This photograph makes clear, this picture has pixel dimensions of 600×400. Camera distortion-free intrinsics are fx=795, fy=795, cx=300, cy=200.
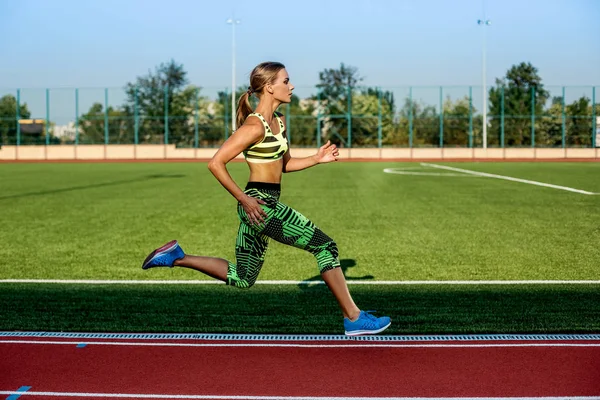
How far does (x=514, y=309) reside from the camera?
23.1 feet

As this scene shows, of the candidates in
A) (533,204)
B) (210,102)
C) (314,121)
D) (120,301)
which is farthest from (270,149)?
(210,102)

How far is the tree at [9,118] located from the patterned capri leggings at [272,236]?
59402 millimetres

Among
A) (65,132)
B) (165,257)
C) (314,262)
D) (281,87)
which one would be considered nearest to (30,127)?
(65,132)

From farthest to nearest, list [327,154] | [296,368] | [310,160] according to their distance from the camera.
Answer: [327,154]
[310,160]
[296,368]

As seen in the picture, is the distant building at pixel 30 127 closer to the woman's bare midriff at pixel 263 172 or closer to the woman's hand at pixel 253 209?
the woman's bare midriff at pixel 263 172

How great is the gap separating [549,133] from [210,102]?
2676cm

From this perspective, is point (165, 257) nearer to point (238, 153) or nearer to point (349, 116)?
point (238, 153)

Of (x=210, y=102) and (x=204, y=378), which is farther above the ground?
(x=210, y=102)

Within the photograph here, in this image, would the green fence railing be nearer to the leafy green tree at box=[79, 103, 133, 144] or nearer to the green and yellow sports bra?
the leafy green tree at box=[79, 103, 133, 144]

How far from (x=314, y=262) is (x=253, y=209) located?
506 cm

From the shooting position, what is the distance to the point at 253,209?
517 cm

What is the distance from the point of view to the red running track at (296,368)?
4676mm

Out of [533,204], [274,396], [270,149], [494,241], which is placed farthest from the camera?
[533,204]

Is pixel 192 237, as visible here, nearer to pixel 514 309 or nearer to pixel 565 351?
pixel 514 309
